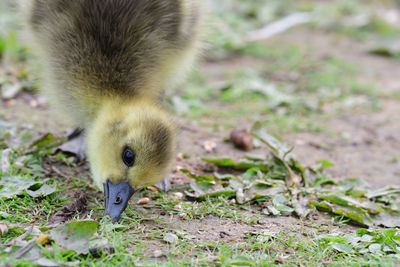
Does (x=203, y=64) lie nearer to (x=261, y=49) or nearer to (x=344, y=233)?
(x=261, y=49)

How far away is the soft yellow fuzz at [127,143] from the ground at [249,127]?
7.4 inches

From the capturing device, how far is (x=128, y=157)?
8.29 ft

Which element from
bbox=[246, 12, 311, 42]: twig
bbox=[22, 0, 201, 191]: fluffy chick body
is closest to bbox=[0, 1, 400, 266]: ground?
bbox=[246, 12, 311, 42]: twig

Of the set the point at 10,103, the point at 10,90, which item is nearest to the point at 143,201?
the point at 10,103

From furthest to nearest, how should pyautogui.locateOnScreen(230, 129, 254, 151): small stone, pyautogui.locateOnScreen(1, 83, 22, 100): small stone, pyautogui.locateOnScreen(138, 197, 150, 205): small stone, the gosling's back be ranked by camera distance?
1. pyautogui.locateOnScreen(1, 83, 22, 100): small stone
2. pyautogui.locateOnScreen(230, 129, 254, 151): small stone
3. the gosling's back
4. pyautogui.locateOnScreen(138, 197, 150, 205): small stone

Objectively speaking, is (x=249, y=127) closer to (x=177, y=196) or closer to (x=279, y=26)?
(x=177, y=196)

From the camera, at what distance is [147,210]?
268 cm

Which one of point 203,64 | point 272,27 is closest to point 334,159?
point 203,64

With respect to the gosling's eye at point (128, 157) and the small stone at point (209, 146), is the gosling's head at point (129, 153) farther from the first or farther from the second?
the small stone at point (209, 146)

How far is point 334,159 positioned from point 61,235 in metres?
2.20

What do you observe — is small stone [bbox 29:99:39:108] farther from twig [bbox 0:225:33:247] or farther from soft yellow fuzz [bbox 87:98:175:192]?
twig [bbox 0:225:33:247]

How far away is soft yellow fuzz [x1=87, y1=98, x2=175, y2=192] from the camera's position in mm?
2523

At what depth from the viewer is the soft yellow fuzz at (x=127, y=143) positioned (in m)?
2.52

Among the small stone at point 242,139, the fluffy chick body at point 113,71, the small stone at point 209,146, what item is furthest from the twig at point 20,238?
the small stone at point 242,139
